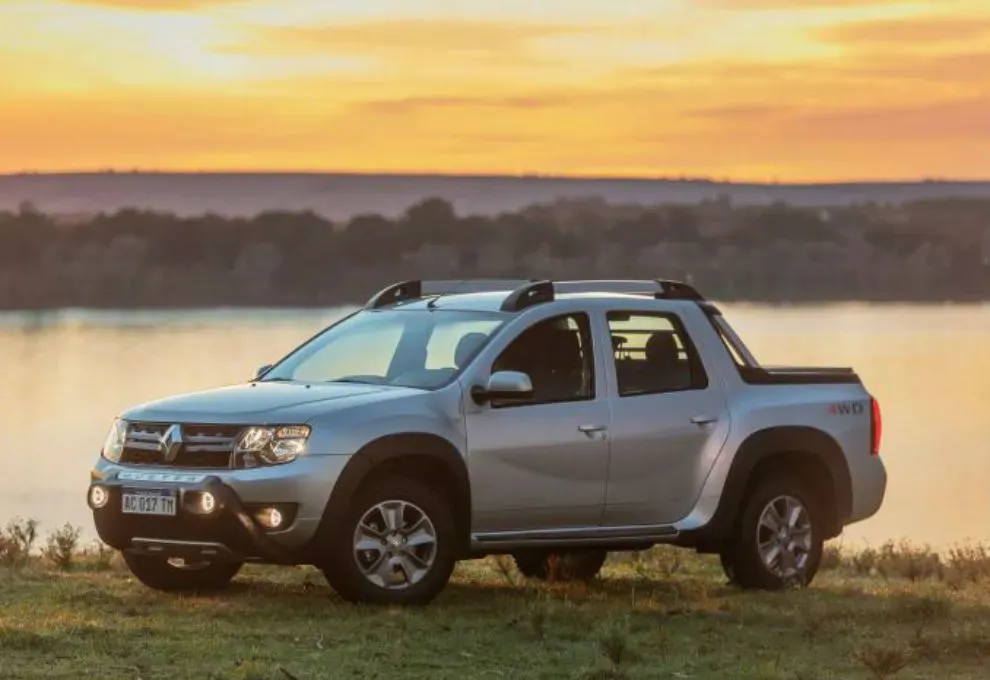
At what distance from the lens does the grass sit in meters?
11.5

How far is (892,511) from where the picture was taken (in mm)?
43812

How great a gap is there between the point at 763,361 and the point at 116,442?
79663mm

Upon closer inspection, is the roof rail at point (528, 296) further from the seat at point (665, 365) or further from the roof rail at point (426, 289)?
the seat at point (665, 365)

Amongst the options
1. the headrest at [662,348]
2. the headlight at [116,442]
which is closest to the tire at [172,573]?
the headlight at [116,442]

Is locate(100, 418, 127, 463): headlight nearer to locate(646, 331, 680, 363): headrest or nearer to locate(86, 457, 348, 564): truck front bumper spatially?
locate(86, 457, 348, 564): truck front bumper

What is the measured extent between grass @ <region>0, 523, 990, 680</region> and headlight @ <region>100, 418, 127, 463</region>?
86cm

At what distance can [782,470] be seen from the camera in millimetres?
15109

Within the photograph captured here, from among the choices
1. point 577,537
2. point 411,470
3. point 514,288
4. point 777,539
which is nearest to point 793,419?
point 777,539

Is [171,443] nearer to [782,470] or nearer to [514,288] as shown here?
[514,288]

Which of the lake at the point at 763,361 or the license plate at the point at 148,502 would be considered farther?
the lake at the point at 763,361

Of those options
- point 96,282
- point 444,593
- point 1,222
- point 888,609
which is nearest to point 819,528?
point 888,609

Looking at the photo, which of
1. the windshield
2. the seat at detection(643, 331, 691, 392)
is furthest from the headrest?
the windshield

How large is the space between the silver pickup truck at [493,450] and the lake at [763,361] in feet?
3.58

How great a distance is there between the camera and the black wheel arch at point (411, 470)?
12969 millimetres
